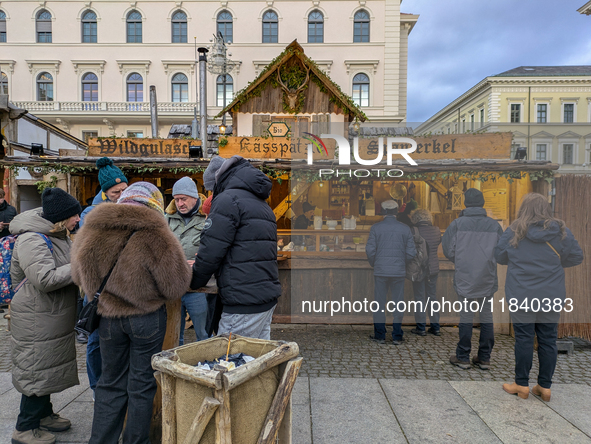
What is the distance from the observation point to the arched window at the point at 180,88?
91.6 ft

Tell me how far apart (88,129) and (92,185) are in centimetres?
2244

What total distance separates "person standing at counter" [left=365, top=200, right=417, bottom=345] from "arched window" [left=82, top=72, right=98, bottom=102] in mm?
28390

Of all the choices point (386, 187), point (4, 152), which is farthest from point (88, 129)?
point (386, 187)

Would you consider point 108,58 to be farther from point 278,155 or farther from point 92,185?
point 278,155

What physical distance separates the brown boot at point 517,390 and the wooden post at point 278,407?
9.22ft

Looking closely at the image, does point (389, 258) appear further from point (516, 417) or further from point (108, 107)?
point (108, 107)

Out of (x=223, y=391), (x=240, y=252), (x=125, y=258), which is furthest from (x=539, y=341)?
(x=125, y=258)

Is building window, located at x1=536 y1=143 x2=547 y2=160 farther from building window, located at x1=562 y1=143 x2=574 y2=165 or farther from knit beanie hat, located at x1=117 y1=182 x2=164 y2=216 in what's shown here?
knit beanie hat, located at x1=117 y1=182 x2=164 y2=216

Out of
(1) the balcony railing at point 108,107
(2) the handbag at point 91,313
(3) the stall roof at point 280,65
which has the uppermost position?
(1) the balcony railing at point 108,107

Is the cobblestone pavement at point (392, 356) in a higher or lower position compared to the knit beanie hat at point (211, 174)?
lower

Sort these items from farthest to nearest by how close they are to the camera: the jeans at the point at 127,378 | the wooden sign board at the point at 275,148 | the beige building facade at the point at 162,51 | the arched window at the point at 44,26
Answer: the arched window at the point at 44,26 < the beige building facade at the point at 162,51 < the wooden sign board at the point at 275,148 < the jeans at the point at 127,378

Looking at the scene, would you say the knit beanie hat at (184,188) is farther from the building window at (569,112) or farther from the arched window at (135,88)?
the building window at (569,112)

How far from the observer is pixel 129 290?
2.32 meters

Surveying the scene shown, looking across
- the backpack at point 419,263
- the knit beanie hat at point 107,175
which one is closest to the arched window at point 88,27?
the knit beanie hat at point 107,175
